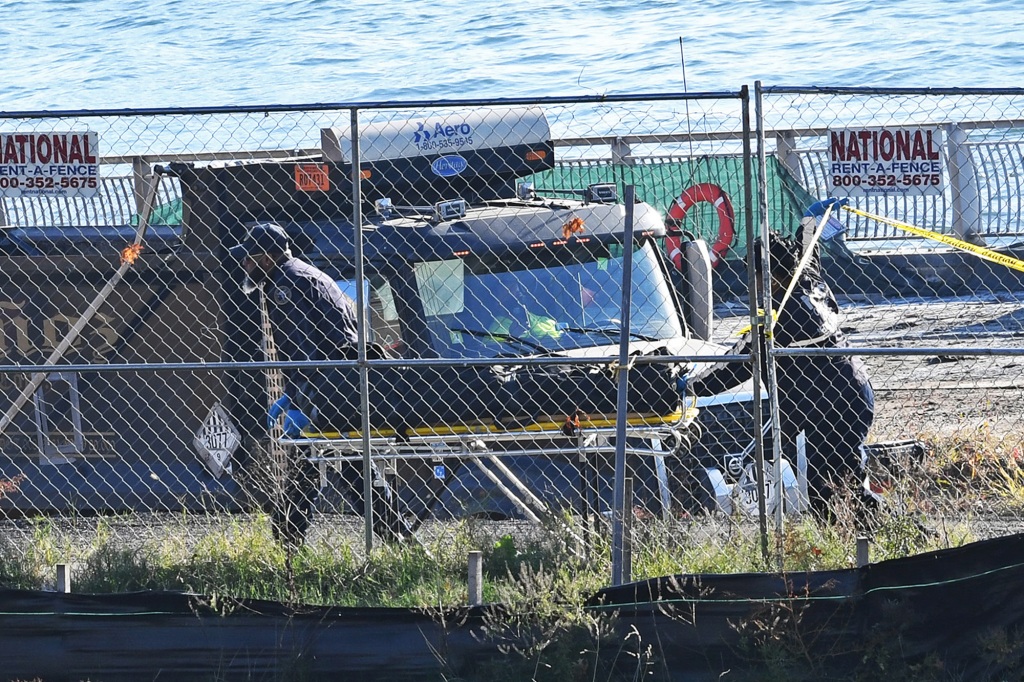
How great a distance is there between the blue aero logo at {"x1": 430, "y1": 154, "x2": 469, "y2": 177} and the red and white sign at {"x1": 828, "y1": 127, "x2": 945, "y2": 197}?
9.23 ft

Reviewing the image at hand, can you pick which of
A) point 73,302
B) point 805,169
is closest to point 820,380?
point 73,302

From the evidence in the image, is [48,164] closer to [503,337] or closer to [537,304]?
[503,337]

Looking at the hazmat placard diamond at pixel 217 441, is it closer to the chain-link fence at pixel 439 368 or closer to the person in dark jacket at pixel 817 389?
the chain-link fence at pixel 439 368

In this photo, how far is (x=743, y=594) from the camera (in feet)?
15.4

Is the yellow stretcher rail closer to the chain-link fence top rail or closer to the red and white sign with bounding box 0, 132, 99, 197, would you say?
the chain-link fence top rail

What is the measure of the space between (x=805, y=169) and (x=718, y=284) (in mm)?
2706

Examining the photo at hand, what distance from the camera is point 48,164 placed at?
561 centimetres

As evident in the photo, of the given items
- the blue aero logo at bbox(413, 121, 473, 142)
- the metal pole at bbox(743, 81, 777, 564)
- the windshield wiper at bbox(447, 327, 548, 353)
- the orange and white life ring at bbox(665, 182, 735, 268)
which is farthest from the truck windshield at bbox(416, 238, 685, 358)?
the orange and white life ring at bbox(665, 182, 735, 268)

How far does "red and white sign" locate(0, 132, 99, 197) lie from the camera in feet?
18.2

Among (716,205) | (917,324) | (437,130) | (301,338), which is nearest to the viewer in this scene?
(301,338)

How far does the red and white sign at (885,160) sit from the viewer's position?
201 inches

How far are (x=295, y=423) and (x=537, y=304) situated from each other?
5.07ft

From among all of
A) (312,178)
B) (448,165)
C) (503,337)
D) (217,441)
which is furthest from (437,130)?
(217,441)

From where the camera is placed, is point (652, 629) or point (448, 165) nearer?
point (652, 629)
